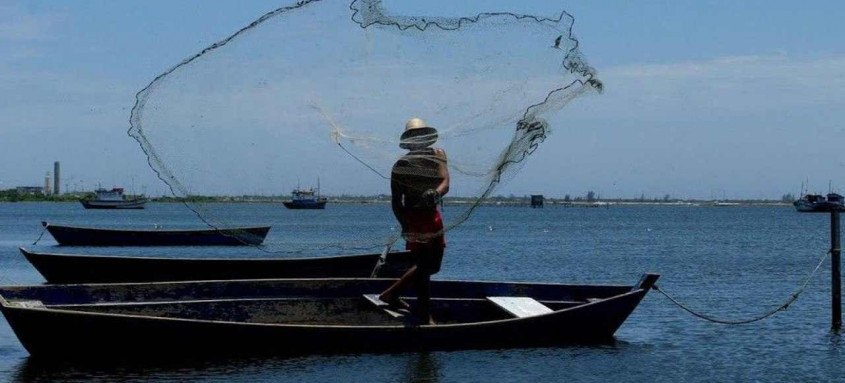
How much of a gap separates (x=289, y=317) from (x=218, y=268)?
7.89 m

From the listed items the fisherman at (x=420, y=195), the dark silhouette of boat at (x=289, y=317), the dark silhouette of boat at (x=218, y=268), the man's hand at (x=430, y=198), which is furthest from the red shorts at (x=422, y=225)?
the dark silhouette of boat at (x=218, y=268)

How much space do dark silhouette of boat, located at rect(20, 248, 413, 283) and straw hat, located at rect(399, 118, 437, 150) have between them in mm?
11244

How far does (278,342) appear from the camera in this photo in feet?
54.9

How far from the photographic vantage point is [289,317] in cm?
1919

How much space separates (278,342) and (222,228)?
206 cm

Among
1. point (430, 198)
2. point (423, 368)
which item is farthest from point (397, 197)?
point (423, 368)

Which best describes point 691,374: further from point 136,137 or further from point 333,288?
point 136,137

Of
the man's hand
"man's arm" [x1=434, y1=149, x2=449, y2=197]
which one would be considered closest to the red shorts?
the man's hand

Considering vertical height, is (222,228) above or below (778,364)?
above

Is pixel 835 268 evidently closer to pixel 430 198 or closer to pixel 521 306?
pixel 521 306

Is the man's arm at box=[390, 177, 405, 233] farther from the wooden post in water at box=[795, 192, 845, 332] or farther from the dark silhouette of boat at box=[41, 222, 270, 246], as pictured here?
the dark silhouette of boat at box=[41, 222, 270, 246]

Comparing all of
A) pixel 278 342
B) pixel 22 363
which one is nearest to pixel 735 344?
pixel 278 342

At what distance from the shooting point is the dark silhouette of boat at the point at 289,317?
16109 mm

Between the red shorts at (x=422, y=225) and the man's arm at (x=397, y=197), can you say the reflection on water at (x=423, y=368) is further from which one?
the man's arm at (x=397, y=197)
